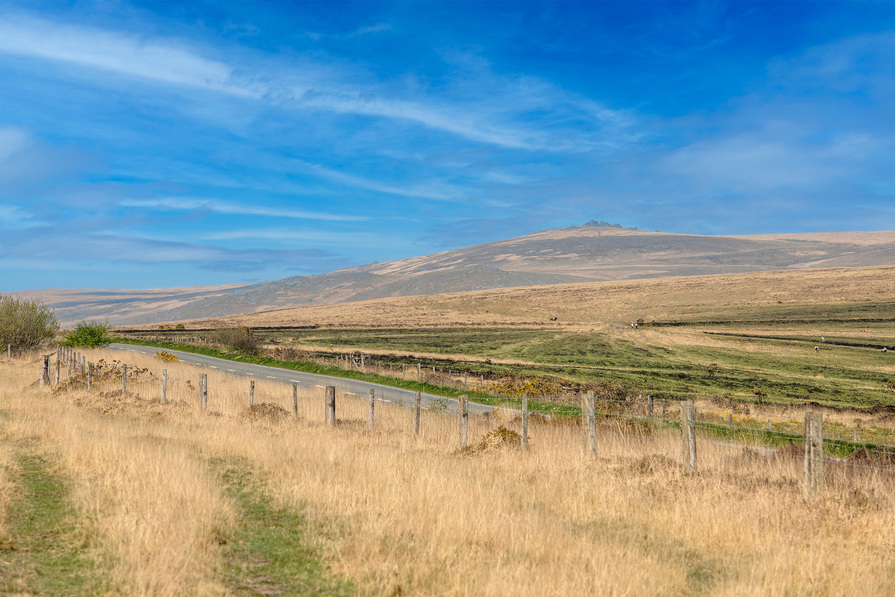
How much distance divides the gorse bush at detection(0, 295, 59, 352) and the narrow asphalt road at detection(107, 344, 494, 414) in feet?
34.1

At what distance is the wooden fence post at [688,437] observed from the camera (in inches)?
522

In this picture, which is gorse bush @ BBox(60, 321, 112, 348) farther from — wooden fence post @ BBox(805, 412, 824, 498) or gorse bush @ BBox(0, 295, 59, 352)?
wooden fence post @ BBox(805, 412, 824, 498)

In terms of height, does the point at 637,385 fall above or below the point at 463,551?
below

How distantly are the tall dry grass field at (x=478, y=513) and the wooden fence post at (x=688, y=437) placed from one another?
0.33 m

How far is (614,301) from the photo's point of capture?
14800 centimetres

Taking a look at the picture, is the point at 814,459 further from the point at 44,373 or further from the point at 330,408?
the point at 44,373

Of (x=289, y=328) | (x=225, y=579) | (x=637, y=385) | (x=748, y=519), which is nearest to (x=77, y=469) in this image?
(x=225, y=579)

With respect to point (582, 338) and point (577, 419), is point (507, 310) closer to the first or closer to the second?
point (582, 338)

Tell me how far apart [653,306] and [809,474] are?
129 m

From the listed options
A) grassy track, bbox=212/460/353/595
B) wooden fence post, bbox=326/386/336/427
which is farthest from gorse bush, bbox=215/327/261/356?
grassy track, bbox=212/460/353/595

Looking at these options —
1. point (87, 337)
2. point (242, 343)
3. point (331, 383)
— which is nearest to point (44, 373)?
point (331, 383)

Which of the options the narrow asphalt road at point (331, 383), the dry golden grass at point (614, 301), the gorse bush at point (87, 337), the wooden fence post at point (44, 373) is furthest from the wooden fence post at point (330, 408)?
the dry golden grass at point (614, 301)

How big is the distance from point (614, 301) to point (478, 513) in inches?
5665

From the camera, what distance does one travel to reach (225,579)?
694 cm
